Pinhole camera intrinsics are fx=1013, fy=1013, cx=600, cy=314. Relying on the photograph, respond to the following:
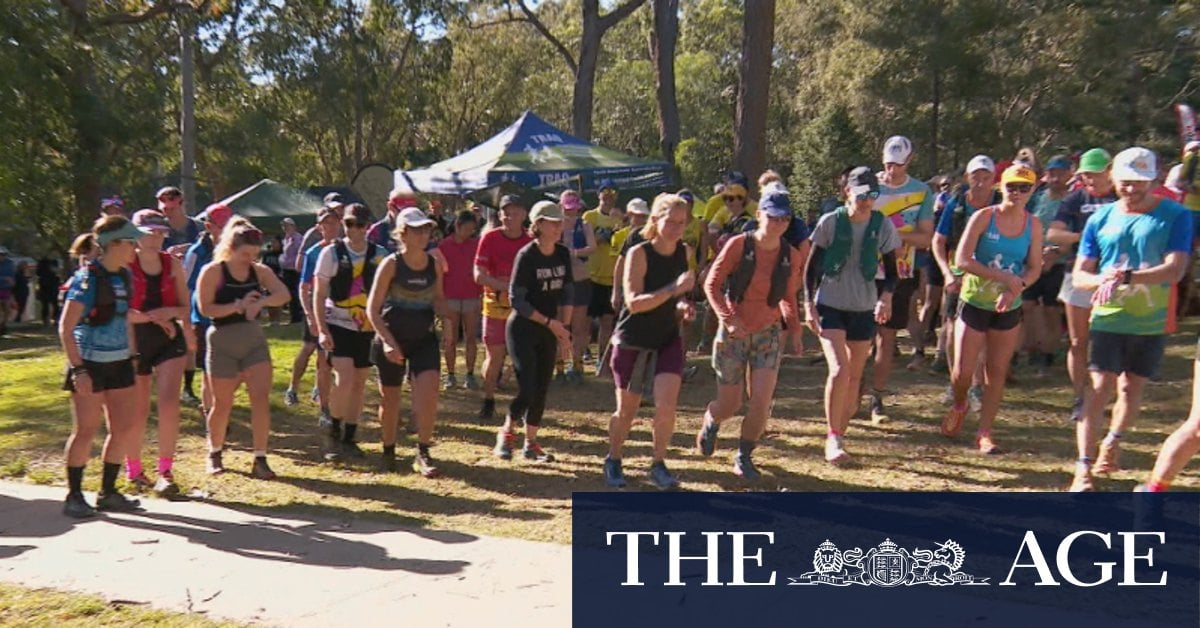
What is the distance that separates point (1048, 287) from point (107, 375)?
7.85 metres

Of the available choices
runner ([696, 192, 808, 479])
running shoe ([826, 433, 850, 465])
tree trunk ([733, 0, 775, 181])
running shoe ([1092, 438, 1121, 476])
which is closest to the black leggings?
runner ([696, 192, 808, 479])

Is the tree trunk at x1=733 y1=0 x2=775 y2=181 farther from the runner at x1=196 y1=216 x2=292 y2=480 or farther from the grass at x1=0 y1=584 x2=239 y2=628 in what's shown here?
the grass at x1=0 y1=584 x2=239 y2=628

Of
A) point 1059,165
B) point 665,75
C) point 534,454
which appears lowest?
point 534,454

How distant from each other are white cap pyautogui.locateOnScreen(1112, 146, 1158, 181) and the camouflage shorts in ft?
6.99

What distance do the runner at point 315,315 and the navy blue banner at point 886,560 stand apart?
9.19 ft

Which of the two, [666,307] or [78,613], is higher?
[666,307]

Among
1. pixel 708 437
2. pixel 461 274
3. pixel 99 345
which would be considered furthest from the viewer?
pixel 461 274

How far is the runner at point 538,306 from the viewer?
22.5ft

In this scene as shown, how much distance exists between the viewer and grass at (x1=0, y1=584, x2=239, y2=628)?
4371 millimetres

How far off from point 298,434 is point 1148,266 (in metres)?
6.46

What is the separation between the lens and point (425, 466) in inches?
276

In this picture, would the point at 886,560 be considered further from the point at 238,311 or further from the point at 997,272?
the point at 238,311

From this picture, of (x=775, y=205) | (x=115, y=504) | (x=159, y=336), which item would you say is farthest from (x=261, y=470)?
(x=775, y=205)

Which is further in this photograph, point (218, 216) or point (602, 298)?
point (602, 298)
